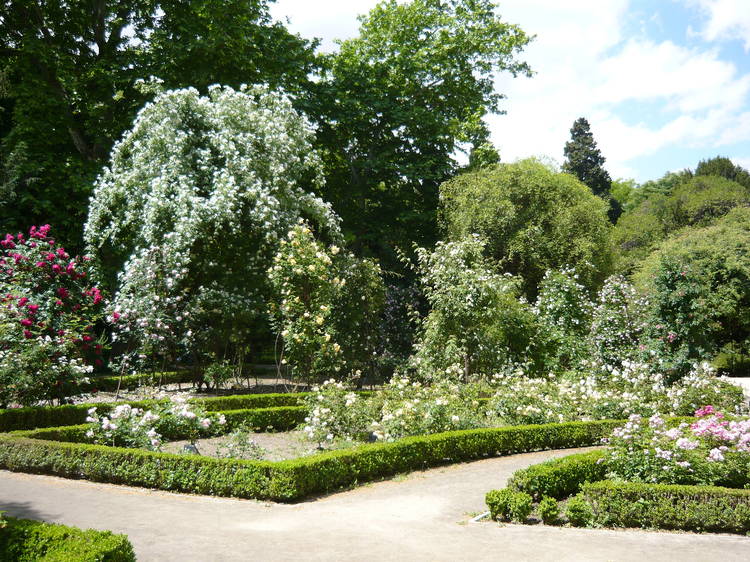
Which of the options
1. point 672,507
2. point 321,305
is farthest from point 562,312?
point 672,507

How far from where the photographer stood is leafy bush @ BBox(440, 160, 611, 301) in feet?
75.7

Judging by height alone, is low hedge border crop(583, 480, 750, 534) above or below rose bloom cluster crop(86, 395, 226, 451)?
below

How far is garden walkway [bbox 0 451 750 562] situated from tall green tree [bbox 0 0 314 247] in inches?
541

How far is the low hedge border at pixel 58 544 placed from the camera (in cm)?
464

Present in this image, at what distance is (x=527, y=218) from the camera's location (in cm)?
2373

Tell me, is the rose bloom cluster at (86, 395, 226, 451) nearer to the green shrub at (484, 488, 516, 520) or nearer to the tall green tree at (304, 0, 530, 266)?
the green shrub at (484, 488, 516, 520)

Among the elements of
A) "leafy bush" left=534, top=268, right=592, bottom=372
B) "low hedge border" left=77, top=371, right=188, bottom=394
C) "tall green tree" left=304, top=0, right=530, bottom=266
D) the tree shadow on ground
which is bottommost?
the tree shadow on ground

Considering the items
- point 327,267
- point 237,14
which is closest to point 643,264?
point 327,267

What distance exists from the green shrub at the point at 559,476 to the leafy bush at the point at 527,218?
49.4ft

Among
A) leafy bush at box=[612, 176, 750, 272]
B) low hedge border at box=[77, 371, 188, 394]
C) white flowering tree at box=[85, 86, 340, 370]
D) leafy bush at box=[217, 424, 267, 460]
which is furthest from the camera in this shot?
leafy bush at box=[612, 176, 750, 272]

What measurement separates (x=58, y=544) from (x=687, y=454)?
6.72 m

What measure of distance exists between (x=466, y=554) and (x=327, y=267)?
37.5ft

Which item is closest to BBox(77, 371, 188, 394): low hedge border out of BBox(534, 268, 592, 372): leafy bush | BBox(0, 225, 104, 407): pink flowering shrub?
BBox(0, 225, 104, 407): pink flowering shrub

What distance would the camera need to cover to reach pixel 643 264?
89.9 feet
